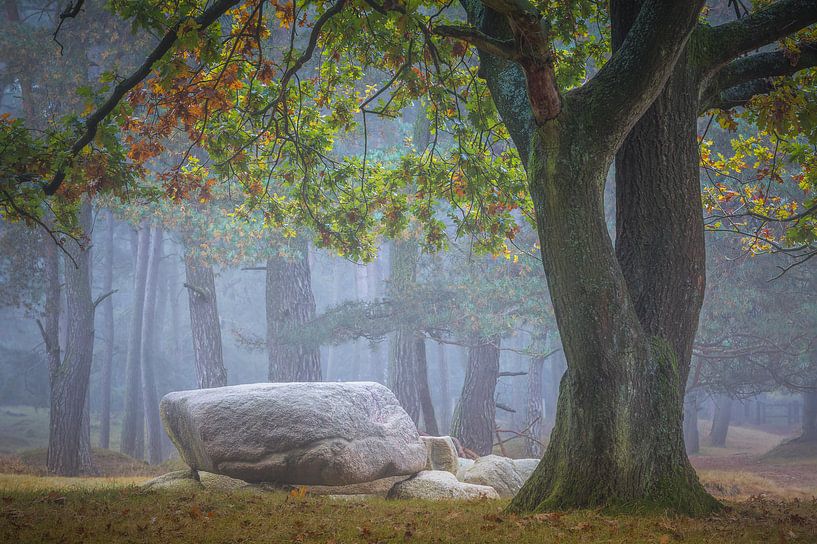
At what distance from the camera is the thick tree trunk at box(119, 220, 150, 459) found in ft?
80.6

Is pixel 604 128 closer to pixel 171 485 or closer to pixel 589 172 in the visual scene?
pixel 589 172

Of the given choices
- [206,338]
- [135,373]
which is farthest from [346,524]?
[135,373]

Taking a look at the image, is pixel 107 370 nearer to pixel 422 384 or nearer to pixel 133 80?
pixel 422 384

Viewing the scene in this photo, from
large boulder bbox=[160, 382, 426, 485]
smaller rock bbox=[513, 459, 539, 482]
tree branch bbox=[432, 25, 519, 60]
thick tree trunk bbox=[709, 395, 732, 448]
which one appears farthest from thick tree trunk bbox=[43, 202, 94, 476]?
thick tree trunk bbox=[709, 395, 732, 448]

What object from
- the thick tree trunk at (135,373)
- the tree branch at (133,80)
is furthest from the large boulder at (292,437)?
the thick tree trunk at (135,373)

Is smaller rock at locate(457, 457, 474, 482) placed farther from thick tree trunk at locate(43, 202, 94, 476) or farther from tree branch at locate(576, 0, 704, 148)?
thick tree trunk at locate(43, 202, 94, 476)

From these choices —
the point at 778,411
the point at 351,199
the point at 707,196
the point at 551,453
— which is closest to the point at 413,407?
the point at 351,199

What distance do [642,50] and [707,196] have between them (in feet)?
17.9

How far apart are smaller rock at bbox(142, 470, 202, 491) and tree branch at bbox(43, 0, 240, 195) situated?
158 inches

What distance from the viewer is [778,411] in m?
55.0

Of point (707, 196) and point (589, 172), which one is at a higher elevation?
point (707, 196)

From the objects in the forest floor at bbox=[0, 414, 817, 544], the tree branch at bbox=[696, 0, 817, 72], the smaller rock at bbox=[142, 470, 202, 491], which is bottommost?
the smaller rock at bbox=[142, 470, 202, 491]

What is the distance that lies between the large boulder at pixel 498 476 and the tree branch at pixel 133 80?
7.44m

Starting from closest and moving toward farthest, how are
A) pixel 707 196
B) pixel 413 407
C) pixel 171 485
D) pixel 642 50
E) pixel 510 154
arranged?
pixel 642 50
pixel 171 485
pixel 510 154
pixel 707 196
pixel 413 407
